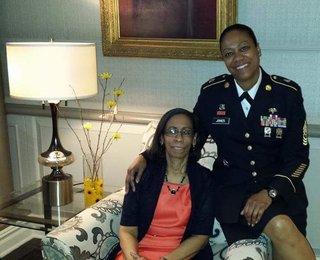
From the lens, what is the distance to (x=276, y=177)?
5.74 feet

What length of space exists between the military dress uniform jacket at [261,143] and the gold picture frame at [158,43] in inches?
20.0

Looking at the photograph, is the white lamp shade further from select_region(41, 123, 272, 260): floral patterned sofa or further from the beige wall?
the beige wall

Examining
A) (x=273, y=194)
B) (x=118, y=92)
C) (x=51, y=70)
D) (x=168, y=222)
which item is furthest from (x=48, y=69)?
(x=273, y=194)

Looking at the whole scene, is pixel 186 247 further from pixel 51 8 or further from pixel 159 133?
pixel 51 8

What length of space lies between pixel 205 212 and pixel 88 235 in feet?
1.47

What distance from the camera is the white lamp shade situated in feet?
6.67

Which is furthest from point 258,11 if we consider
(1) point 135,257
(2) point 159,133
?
(1) point 135,257

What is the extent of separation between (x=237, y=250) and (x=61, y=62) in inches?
42.4

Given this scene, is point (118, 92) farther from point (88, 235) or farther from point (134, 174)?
point (88, 235)

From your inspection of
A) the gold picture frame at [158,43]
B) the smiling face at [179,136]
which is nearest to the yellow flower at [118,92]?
the gold picture frame at [158,43]

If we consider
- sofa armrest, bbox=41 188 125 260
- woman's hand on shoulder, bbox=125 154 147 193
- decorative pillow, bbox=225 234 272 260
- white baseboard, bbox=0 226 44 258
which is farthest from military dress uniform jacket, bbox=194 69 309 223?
white baseboard, bbox=0 226 44 258

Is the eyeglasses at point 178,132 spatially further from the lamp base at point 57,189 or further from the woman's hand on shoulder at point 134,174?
the lamp base at point 57,189

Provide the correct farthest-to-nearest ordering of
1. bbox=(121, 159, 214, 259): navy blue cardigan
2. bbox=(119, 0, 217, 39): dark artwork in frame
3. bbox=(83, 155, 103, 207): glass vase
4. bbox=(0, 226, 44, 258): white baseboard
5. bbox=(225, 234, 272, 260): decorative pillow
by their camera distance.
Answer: bbox=(0, 226, 44, 258): white baseboard < bbox=(119, 0, 217, 39): dark artwork in frame < bbox=(83, 155, 103, 207): glass vase < bbox=(121, 159, 214, 259): navy blue cardigan < bbox=(225, 234, 272, 260): decorative pillow

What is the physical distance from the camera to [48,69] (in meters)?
2.04
